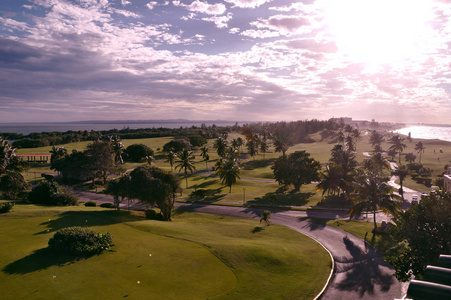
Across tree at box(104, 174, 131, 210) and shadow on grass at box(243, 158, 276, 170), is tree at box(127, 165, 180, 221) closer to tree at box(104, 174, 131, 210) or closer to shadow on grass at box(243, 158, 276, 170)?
tree at box(104, 174, 131, 210)

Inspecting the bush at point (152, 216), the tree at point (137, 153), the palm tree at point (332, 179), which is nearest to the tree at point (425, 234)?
the palm tree at point (332, 179)

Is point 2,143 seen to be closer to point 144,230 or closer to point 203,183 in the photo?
point 144,230

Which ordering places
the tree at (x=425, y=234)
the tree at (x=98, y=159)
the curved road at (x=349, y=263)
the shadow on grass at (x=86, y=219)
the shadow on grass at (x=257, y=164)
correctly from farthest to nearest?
the shadow on grass at (x=257, y=164) < the tree at (x=98, y=159) < the shadow on grass at (x=86, y=219) < the curved road at (x=349, y=263) < the tree at (x=425, y=234)

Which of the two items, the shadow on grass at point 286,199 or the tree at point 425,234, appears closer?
the tree at point 425,234

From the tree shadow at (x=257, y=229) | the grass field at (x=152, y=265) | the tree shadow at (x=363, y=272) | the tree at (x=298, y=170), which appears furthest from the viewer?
the tree at (x=298, y=170)

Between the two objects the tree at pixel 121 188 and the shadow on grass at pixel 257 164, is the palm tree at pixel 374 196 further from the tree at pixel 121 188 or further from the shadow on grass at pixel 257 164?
the shadow on grass at pixel 257 164

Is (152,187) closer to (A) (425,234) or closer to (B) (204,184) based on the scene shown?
(A) (425,234)

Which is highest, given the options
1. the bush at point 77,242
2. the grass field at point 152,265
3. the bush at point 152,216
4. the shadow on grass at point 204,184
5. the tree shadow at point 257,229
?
the bush at point 77,242
